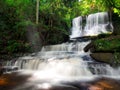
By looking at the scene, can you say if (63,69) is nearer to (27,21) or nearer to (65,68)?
(65,68)

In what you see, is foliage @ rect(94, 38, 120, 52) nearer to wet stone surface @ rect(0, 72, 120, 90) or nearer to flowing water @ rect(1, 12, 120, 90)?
flowing water @ rect(1, 12, 120, 90)

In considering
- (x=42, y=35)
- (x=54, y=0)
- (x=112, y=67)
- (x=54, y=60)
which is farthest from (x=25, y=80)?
(x=54, y=0)

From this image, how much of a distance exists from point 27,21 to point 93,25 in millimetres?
8819

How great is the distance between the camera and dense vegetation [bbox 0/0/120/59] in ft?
47.0

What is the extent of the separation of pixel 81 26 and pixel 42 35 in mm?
7761

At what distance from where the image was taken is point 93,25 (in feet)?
72.4

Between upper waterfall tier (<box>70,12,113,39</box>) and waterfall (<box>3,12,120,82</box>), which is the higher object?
upper waterfall tier (<box>70,12,113,39</box>)

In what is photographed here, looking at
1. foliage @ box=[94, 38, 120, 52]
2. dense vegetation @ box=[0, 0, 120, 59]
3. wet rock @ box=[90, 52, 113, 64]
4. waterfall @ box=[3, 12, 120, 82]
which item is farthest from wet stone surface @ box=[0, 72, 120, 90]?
dense vegetation @ box=[0, 0, 120, 59]

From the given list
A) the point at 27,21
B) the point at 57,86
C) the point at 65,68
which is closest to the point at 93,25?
the point at 27,21

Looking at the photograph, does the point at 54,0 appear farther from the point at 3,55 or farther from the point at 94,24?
the point at 3,55

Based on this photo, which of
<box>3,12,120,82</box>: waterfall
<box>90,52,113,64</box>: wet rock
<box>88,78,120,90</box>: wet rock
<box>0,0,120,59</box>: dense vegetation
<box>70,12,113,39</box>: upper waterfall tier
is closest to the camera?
<box>88,78,120,90</box>: wet rock

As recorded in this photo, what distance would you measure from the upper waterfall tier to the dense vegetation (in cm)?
140

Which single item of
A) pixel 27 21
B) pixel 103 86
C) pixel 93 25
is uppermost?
pixel 27 21

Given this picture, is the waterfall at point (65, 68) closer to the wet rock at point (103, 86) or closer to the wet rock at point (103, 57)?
the wet rock at point (103, 57)
